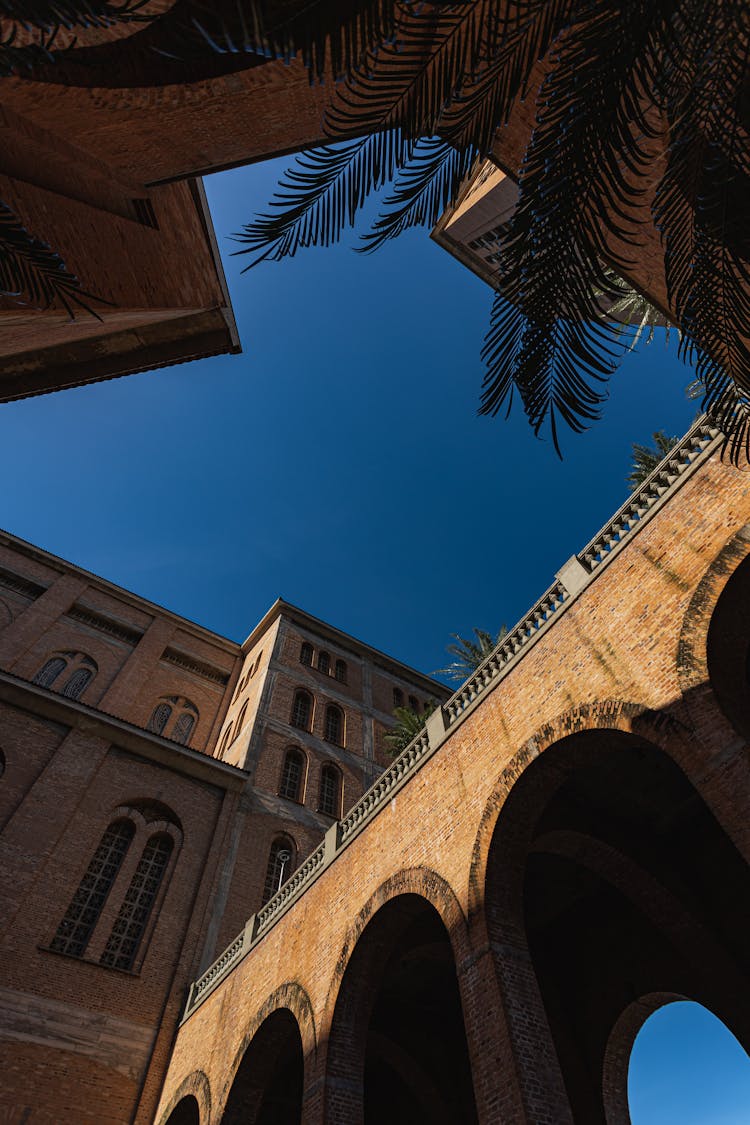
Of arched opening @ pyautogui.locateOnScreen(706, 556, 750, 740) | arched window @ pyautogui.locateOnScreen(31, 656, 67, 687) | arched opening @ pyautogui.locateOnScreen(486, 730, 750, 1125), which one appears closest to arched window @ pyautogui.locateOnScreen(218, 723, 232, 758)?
arched window @ pyautogui.locateOnScreen(31, 656, 67, 687)

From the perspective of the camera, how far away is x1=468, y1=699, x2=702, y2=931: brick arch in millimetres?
5871

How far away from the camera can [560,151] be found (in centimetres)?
281

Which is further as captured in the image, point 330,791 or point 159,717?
point 159,717

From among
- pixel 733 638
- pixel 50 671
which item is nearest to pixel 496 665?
pixel 733 638

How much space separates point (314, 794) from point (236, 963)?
797 cm

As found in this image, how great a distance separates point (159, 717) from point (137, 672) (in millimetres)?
2009

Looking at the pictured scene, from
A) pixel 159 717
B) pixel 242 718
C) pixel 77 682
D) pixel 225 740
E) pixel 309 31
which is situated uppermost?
pixel 159 717

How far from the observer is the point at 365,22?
7.79 ft

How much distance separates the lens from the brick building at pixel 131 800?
38.3 feet

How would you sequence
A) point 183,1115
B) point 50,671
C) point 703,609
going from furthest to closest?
point 50,671 < point 183,1115 < point 703,609

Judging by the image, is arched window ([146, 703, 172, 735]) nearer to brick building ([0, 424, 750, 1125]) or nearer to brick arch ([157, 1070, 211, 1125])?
brick building ([0, 424, 750, 1125])

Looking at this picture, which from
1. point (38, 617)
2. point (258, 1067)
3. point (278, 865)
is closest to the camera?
point (258, 1067)

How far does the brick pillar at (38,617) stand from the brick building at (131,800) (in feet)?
0.23

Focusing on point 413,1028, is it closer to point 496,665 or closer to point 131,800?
point 496,665
